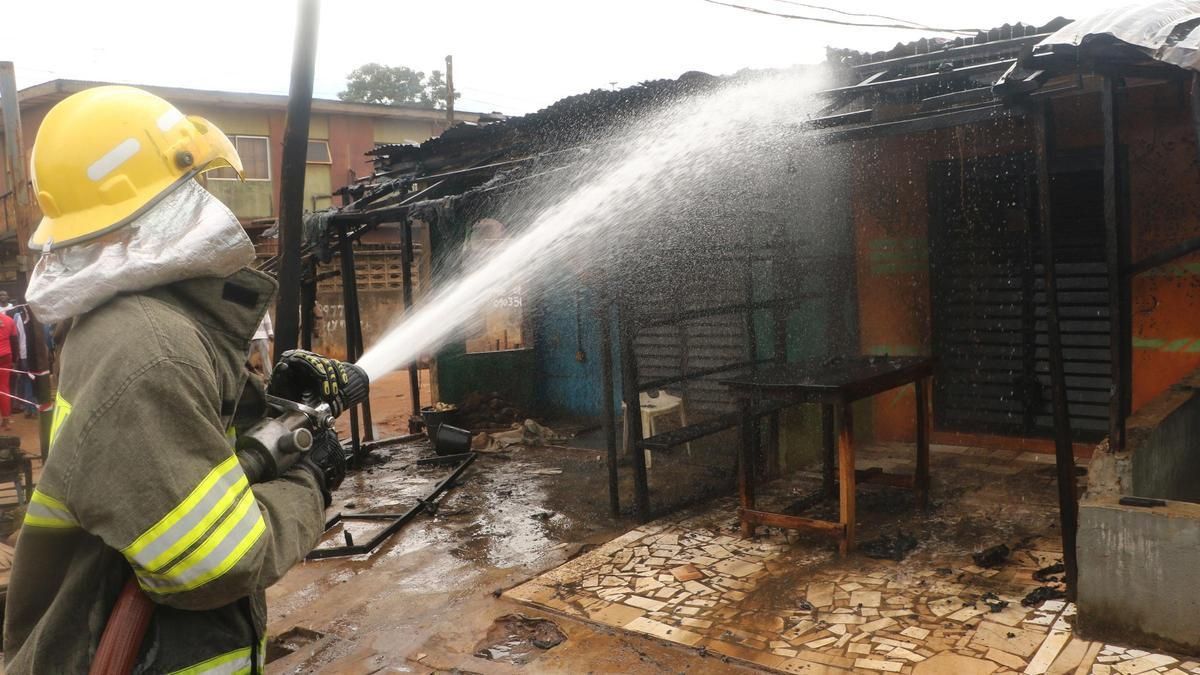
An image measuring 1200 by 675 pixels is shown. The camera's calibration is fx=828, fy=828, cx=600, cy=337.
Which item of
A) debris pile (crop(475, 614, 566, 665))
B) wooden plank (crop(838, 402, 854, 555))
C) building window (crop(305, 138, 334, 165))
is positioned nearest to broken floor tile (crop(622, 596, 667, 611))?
debris pile (crop(475, 614, 566, 665))

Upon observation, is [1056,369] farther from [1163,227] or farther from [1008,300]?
[1008,300]

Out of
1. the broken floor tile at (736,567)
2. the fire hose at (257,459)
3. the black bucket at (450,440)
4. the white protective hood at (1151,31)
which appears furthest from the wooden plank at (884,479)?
the fire hose at (257,459)

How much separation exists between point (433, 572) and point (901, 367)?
371 centimetres

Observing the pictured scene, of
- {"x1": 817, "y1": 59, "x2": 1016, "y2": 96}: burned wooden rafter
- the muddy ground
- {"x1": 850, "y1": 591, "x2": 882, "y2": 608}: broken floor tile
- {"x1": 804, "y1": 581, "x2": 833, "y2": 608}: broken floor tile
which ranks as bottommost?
the muddy ground

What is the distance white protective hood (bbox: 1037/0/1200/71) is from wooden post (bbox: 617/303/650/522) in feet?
11.4

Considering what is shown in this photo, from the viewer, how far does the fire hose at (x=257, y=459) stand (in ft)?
5.53

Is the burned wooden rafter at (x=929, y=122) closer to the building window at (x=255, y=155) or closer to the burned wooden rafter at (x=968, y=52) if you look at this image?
the burned wooden rafter at (x=968, y=52)

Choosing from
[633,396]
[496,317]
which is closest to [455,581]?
[633,396]

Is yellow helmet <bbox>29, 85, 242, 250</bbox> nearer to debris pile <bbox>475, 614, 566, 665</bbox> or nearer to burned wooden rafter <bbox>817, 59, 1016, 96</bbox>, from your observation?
debris pile <bbox>475, 614, 566, 665</bbox>

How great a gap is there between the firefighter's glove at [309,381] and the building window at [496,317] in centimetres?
748

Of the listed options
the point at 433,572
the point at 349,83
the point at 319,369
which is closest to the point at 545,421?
the point at 433,572

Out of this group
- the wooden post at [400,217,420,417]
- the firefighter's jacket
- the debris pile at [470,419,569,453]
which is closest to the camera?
the firefighter's jacket

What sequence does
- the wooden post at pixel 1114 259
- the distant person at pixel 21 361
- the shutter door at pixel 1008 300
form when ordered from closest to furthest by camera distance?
1. the wooden post at pixel 1114 259
2. the shutter door at pixel 1008 300
3. the distant person at pixel 21 361

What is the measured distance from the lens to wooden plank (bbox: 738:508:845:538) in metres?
5.57
